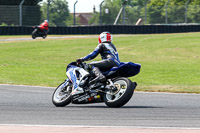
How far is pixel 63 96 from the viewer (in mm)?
9414

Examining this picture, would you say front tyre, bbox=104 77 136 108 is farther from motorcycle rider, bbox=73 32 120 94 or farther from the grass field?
the grass field

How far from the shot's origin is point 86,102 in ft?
30.3

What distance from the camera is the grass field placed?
581 inches

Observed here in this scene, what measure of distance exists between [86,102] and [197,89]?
A: 468 centimetres

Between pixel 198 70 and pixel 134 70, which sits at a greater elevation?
pixel 134 70

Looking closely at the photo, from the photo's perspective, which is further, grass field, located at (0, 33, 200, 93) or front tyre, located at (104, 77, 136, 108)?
grass field, located at (0, 33, 200, 93)

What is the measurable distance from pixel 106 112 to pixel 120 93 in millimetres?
533

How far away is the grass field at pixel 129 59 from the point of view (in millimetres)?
14750

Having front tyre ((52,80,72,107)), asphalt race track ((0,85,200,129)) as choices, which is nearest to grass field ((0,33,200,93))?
asphalt race track ((0,85,200,129))

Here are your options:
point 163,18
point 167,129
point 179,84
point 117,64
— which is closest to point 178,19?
point 163,18

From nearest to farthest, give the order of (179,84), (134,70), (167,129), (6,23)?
(167,129) → (134,70) → (179,84) → (6,23)

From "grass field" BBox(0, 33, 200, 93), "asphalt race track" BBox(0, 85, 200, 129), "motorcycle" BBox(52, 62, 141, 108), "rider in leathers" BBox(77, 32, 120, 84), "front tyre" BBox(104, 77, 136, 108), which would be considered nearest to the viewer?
"asphalt race track" BBox(0, 85, 200, 129)

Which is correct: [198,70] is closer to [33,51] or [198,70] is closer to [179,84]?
[179,84]

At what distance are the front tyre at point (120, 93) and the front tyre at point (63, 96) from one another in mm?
857
